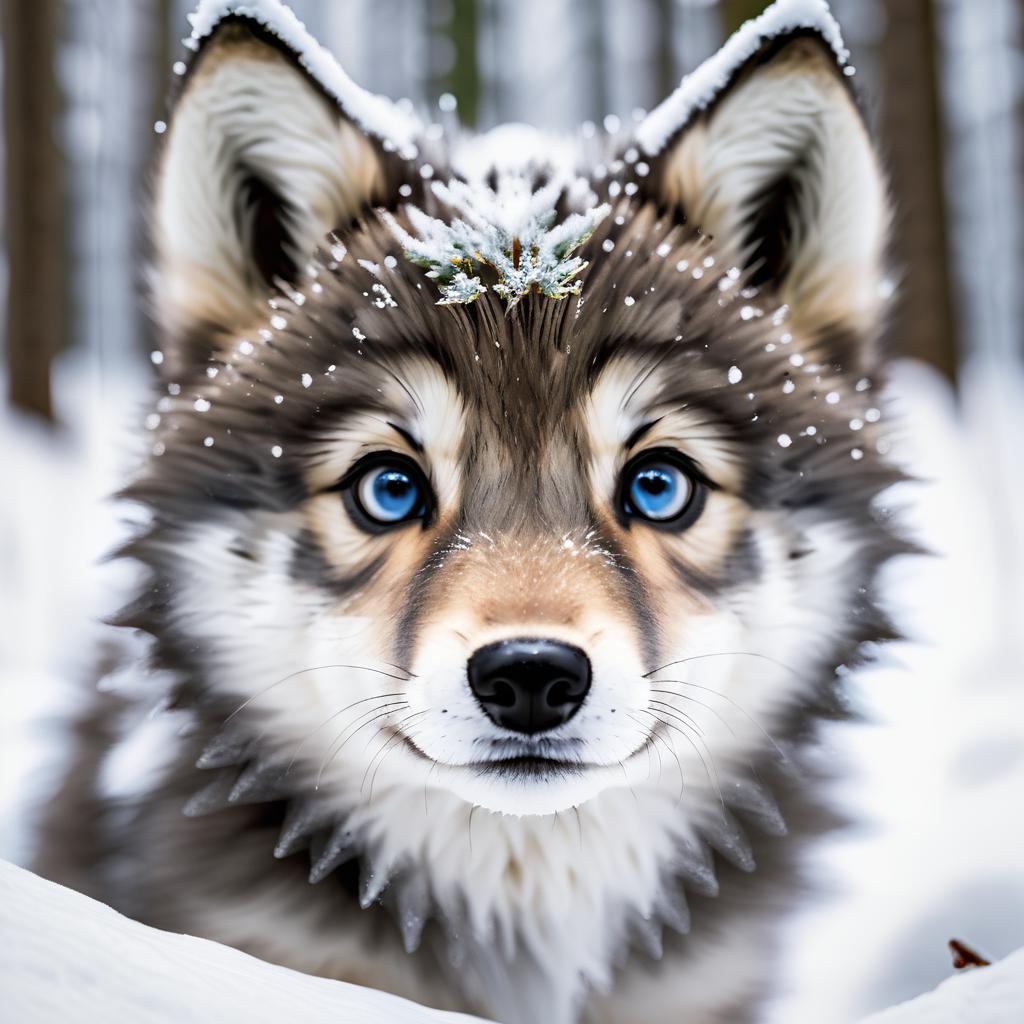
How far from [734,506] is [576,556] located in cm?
31

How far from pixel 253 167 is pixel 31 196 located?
131 inches

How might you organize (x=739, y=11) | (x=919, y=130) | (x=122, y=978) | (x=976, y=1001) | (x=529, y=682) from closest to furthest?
(x=122, y=978)
(x=976, y=1001)
(x=529, y=682)
(x=739, y=11)
(x=919, y=130)

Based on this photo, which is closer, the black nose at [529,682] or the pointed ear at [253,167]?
the black nose at [529,682]

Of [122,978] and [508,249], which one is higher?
[508,249]

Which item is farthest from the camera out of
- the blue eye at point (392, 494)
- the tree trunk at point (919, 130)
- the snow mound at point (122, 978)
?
the tree trunk at point (919, 130)

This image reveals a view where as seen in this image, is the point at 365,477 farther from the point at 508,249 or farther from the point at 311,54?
the point at 311,54

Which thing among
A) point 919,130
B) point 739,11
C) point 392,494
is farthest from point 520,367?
point 919,130

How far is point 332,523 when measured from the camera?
1.54 meters

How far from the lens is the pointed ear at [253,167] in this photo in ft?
5.03

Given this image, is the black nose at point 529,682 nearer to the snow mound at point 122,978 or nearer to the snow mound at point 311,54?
the snow mound at point 122,978

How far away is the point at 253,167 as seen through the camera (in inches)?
66.1

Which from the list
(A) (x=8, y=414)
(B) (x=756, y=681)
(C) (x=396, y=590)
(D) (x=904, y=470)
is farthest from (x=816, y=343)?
(A) (x=8, y=414)

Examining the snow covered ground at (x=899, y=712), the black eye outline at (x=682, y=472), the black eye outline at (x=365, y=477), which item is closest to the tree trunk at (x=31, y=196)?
the snow covered ground at (x=899, y=712)

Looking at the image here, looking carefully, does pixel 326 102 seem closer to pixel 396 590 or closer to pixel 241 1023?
pixel 396 590
